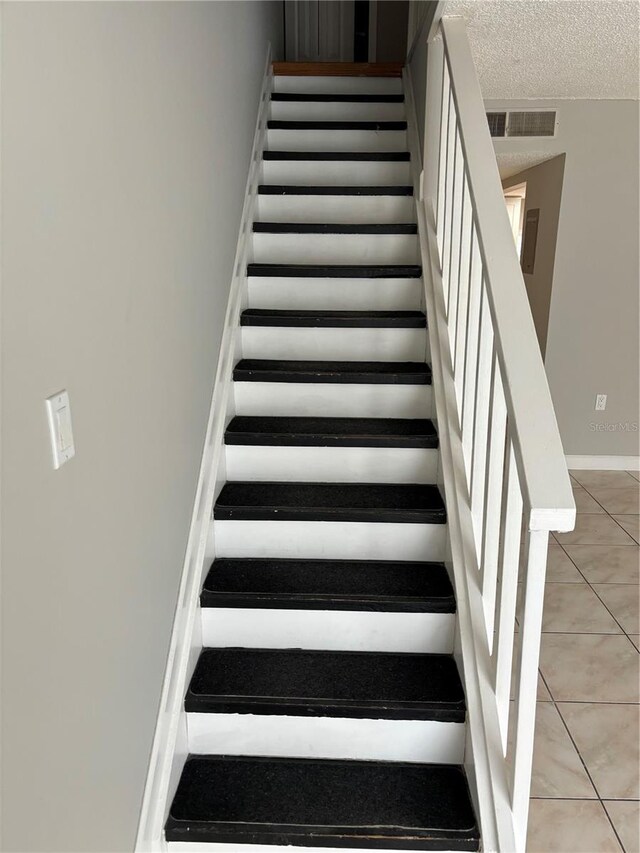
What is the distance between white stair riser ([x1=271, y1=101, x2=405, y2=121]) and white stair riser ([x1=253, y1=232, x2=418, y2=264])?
1.20 metres

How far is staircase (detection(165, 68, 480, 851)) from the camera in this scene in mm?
1708

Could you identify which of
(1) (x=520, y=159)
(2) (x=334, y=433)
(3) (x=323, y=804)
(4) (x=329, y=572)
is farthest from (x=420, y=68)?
(3) (x=323, y=804)

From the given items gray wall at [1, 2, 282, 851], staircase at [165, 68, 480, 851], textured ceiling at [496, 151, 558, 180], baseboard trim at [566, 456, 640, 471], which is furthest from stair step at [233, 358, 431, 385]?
baseboard trim at [566, 456, 640, 471]

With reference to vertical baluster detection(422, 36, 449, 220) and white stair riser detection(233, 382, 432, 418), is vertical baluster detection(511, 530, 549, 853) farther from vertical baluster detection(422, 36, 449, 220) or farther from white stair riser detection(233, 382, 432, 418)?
vertical baluster detection(422, 36, 449, 220)

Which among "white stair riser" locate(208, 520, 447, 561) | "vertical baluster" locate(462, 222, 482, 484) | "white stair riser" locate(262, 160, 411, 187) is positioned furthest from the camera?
"white stair riser" locate(262, 160, 411, 187)

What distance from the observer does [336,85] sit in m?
4.13

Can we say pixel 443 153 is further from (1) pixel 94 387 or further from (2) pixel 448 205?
(1) pixel 94 387

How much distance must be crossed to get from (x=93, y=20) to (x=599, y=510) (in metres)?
3.82

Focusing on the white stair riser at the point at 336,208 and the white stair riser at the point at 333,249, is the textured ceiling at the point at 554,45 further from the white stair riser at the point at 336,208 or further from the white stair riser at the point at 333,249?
the white stair riser at the point at 333,249

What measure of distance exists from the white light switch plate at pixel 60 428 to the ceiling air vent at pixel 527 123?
3867mm

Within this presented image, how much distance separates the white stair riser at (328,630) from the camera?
2.01 metres

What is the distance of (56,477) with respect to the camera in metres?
1.08

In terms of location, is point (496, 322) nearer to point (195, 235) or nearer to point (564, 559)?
point (195, 235)

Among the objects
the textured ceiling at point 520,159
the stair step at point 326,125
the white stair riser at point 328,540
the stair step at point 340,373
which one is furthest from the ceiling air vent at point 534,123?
the white stair riser at point 328,540
